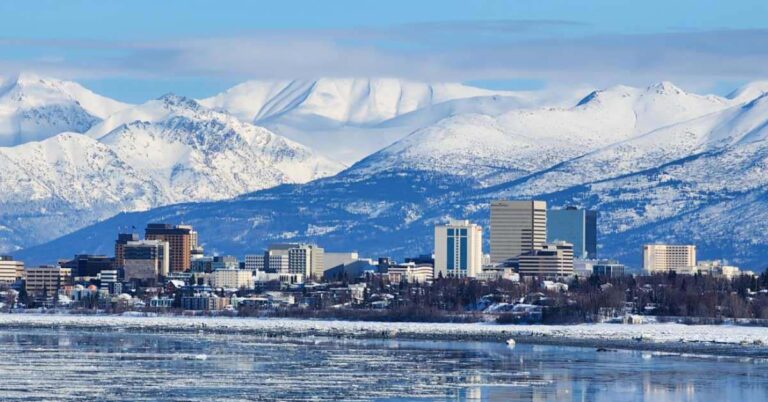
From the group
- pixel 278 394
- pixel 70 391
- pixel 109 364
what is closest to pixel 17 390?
pixel 70 391

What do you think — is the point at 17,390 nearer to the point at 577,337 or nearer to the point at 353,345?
the point at 353,345

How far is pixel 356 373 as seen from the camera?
127875 millimetres

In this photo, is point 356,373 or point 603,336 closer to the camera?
point 356,373

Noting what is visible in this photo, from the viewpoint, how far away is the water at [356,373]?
372 ft

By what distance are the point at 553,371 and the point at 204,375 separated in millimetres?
20792

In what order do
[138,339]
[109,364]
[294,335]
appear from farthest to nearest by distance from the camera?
[294,335] → [138,339] → [109,364]

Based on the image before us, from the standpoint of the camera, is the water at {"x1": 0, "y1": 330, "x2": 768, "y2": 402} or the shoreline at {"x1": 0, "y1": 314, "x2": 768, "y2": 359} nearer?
the water at {"x1": 0, "y1": 330, "x2": 768, "y2": 402}

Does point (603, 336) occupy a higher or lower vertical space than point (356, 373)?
higher

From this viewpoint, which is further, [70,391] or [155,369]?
[155,369]

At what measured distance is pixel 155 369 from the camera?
12938cm

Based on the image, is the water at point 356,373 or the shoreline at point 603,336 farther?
the shoreline at point 603,336

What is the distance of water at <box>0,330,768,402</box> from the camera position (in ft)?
372

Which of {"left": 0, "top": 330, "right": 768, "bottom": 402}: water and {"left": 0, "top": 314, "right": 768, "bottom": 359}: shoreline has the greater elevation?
{"left": 0, "top": 314, "right": 768, "bottom": 359}: shoreline

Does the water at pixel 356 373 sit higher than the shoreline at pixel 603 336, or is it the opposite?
the shoreline at pixel 603 336
